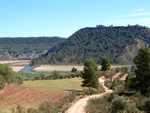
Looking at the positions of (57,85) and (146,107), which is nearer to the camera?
(146,107)

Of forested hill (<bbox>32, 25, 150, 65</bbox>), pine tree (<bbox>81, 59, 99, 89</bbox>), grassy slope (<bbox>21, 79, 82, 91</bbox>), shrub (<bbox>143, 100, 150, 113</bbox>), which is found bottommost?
grassy slope (<bbox>21, 79, 82, 91</bbox>)

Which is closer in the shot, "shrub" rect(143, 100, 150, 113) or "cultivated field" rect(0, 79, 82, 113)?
"shrub" rect(143, 100, 150, 113)

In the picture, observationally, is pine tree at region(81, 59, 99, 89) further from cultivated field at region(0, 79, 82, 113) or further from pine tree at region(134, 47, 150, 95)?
pine tree at region(134, 47, 150, 95)

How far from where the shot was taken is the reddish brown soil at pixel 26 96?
3154 cm

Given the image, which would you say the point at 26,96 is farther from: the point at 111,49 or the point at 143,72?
the point at 111,49

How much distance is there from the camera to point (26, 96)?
117 feet

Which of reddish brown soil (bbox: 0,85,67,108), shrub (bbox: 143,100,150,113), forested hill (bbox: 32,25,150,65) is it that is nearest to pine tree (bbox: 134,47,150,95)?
shrub (bbox: 143,100,150,113)

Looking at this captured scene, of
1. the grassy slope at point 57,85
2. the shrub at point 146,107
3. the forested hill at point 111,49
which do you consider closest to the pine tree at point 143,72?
the shrub at point 146,107

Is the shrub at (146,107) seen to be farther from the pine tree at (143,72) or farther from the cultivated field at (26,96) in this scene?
the cultivated field at (26,96)

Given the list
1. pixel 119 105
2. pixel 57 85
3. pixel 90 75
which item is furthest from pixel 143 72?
pixel 57 85

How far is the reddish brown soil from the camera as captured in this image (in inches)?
1242

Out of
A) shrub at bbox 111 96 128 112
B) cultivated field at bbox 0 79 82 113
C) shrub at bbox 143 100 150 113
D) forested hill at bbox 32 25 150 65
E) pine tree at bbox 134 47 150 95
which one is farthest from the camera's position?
forested hill at bbox 32 25 150 65

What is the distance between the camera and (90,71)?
121 feet

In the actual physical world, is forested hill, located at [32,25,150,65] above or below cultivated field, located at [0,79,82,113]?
above
